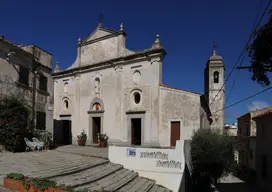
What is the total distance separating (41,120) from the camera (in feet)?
48.2

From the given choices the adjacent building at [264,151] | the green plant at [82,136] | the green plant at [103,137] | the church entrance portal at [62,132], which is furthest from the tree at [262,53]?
the church entrance portal at [62,132]

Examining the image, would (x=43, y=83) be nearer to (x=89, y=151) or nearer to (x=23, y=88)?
(x=23, y=88)

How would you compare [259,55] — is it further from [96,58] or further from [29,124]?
[96,58]

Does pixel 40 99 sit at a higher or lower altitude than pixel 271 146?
higher

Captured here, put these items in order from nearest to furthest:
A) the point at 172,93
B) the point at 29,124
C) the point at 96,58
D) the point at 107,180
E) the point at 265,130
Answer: the point at 107,180 → the point at 29,124 → the point at 172,93 → the point at 265,130 → the point at 96,58

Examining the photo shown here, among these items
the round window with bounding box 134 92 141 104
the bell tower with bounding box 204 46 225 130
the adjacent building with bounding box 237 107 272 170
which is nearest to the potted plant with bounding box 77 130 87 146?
the round window with bounding box 134 92 141 104

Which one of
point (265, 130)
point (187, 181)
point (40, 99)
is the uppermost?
point (40, 99)

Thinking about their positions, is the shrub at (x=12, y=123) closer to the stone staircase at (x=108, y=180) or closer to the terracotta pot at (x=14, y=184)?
the stone staircase at (x=108, y=180)

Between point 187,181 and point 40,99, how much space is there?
1025cm

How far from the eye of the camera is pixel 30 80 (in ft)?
46.0

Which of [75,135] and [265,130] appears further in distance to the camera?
[75,135]

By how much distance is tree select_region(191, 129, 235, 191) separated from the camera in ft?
38.5

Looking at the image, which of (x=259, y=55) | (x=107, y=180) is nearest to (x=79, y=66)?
(x=107, y=180)

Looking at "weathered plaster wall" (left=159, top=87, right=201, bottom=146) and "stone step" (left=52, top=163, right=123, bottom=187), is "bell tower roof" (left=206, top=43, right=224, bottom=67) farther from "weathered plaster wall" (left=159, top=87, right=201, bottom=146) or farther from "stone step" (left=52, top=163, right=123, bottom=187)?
"stone step" (left=52, top=163, right=123, bottom=187)
